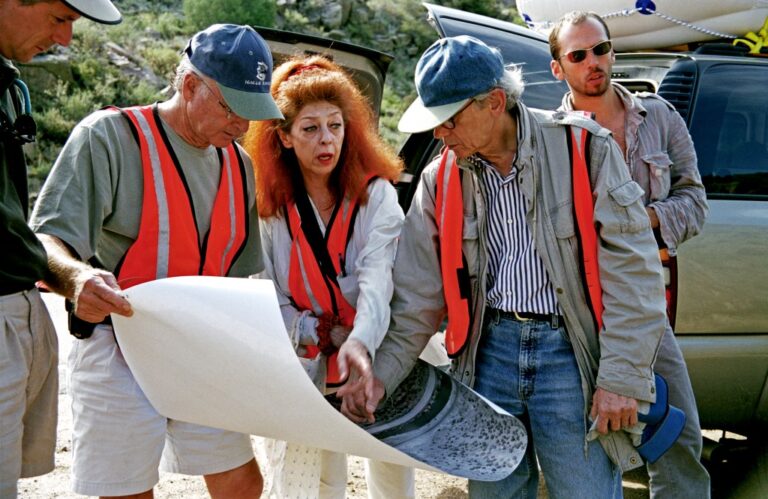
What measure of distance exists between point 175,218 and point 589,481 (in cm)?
154

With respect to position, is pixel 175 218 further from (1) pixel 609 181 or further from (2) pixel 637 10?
(2) pixel 637 10

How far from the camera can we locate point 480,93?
2688mm

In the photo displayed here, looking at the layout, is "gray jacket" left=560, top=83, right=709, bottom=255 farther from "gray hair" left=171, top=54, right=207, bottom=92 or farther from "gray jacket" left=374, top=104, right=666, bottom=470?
"gray hair" left=171, top=54, right=207, bottom=92

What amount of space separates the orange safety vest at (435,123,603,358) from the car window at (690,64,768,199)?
5.63 feet

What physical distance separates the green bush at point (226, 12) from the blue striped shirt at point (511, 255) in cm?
2351

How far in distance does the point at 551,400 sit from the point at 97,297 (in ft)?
4.52

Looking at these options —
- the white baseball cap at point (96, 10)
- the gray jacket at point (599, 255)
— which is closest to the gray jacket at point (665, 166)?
the gray jacket at point (599, 255)

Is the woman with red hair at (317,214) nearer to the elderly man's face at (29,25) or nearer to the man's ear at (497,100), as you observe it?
the man's ear at (497,100)

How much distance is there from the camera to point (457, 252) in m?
2.85

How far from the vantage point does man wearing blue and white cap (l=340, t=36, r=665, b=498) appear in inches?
105

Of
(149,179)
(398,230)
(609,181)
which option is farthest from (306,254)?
(609,181)

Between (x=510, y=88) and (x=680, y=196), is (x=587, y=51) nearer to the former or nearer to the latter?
(x=680, y=196)

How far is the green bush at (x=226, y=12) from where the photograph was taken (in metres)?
25.5

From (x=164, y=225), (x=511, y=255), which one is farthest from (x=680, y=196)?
(x=164, y=225)
